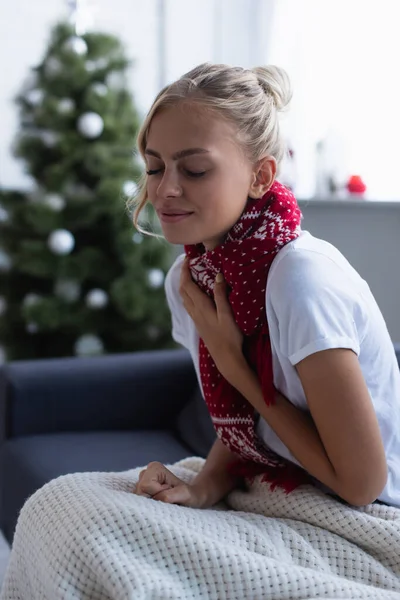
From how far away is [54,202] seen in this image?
11.2 feet

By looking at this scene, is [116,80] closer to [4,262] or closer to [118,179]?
[118,179]

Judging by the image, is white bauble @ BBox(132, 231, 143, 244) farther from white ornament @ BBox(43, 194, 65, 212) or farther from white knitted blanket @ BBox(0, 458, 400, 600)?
white knitted blanket @ BBox(0, 458, 400, 600)

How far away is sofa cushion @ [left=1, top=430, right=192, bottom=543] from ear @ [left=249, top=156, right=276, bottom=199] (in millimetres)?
993

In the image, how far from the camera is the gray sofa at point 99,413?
2273 millimetres

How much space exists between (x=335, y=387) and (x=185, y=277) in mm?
401

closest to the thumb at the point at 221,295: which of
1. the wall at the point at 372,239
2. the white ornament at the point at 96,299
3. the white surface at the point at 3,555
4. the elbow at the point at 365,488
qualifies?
the elbow at the point at 365,488

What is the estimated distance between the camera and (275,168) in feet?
4.40

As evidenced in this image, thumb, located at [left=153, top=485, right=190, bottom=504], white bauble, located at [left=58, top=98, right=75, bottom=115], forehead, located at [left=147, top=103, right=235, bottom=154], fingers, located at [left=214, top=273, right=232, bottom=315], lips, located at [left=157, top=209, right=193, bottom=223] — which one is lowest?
thumb, located at [left=153, top=485, right=190, bottom=504]

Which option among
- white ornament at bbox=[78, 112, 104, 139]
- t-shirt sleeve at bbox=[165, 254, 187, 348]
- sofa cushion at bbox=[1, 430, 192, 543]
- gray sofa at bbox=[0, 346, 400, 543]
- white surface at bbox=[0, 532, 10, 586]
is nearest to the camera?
t-shirt sleeve at bbox=[165, 254, 187, 348]

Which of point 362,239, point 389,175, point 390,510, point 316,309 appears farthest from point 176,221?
point 389,175

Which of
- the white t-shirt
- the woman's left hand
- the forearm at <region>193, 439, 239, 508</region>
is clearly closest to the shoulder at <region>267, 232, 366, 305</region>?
the white t-shirt

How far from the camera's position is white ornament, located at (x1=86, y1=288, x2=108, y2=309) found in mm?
3465

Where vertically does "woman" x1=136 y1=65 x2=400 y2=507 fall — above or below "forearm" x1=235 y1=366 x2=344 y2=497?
above

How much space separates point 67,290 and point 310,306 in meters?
2.46
